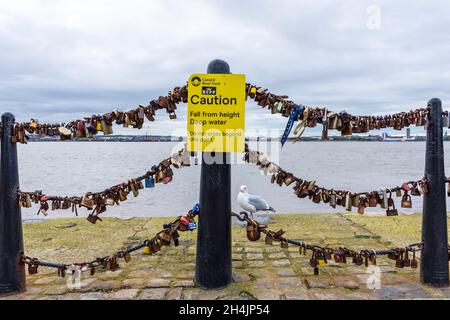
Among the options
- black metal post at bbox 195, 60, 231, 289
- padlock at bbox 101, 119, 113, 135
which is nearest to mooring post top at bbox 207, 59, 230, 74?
black metal post at bbox 195, 60, 231, 289

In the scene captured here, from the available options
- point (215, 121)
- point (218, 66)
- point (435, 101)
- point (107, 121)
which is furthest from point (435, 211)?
point (107, 121)

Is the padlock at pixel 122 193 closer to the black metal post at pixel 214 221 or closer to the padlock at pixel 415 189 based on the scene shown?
the black metal post at pixel 214 221

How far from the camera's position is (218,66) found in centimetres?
400

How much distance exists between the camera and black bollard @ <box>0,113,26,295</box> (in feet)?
12.8

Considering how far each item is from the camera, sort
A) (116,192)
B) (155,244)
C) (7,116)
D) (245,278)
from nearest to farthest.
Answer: (7,116)
(116,192)
(155,244)
(245,278)

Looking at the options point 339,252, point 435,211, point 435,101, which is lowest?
point 339,252

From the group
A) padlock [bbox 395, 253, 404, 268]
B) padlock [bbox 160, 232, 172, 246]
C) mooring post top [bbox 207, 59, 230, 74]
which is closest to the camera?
mooring post top [bbox 207, 59, 230, 74]

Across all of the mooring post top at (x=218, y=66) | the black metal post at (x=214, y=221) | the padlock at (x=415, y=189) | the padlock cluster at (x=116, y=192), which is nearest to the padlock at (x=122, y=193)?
the padlock cluster at (x=116, y=192)

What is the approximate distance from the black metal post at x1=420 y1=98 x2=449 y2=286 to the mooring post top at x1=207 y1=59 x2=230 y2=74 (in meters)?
2.42

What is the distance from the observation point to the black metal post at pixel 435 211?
12.9 ft

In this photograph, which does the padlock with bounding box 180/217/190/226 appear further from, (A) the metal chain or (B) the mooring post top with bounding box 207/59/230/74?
(B) the mooring post top with bounding box 207/59/230/74

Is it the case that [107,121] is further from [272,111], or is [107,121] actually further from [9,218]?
[272,111]

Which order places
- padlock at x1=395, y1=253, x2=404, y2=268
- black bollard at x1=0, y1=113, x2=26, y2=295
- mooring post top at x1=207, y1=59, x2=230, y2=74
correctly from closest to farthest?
black bollard at x1=0, y1=113, x2=26, y2=295 < mooring post top at x1=207, y1=59, x2=230, y2=74 < padlock at x1=395, y1=253, x2=404, y2=268

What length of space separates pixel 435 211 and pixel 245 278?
2443mm
